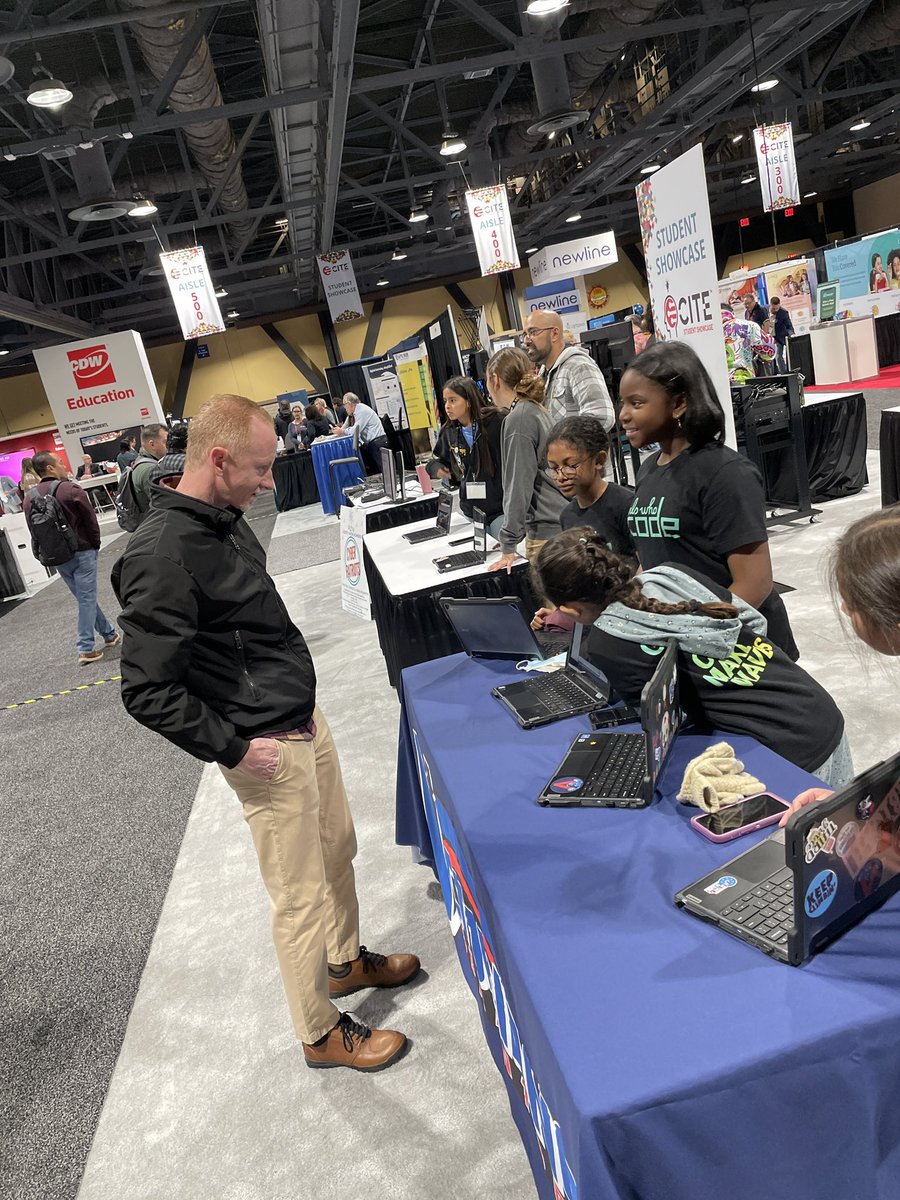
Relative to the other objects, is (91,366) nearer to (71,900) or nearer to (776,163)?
(776,163)

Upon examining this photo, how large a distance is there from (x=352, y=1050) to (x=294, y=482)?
1255cm

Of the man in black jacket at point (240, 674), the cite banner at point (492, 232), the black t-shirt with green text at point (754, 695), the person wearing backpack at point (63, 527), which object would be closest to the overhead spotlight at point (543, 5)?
the cite banner at point (492, 232)

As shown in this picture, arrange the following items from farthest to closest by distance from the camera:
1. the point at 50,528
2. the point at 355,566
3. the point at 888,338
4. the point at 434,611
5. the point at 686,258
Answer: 1. the point at 888,338
2. the point at 50,528
3. the point at 355,566
4. the point at 686,258
5. the point at 434,611

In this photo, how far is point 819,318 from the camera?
13727 mm

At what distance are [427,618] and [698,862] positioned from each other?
7.57 ft

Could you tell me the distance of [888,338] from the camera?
13008 mm

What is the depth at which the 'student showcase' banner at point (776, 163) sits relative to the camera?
9.87m

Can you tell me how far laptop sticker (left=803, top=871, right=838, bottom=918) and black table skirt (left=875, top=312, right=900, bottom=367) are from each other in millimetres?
13740

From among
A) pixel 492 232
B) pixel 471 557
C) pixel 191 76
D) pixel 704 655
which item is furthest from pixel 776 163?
pixel 704 655

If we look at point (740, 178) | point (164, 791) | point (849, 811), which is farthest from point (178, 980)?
point (740, 178)

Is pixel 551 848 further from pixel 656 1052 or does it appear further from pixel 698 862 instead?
pixel 656 1052

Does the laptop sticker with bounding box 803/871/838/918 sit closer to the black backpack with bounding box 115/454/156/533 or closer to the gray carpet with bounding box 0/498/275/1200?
the gray carpet with bounding box 0/498/275/1200

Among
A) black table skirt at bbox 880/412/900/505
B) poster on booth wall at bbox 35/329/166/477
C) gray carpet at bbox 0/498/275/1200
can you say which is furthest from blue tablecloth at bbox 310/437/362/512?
black table skirt at bbox 880/412/900/505

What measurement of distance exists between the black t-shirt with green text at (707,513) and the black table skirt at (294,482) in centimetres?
1185
